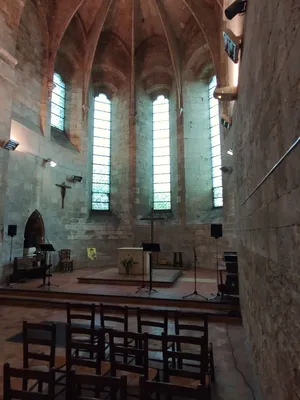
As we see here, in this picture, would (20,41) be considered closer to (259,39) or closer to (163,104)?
(163,104)

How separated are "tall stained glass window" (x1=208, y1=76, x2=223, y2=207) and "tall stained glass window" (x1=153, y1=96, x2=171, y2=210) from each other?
2127 millimetres

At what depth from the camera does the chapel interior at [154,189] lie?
222 cm

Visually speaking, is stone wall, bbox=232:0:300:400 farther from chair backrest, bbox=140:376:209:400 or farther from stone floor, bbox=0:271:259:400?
chair backrest, bbox=140:376:209:400

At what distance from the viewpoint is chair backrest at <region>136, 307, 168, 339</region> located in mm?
3465

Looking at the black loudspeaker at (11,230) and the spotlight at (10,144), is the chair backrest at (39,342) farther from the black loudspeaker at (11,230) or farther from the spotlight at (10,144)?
the spotlight at (10,144)

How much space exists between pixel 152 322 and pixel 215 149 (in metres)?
9.74

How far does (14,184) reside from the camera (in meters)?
8.81

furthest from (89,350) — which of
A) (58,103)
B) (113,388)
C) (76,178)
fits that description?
(58,103)

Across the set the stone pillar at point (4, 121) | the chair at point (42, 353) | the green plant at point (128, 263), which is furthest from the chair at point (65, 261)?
the chair at point (42, 353)

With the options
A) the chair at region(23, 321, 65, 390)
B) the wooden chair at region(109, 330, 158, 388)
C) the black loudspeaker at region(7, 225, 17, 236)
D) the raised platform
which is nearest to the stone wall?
the wooden chair at region(109, 330, 158, 388)

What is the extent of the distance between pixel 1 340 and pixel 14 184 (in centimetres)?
527

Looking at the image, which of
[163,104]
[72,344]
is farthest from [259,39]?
[163,104]

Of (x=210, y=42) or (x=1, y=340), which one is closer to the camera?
(x=1, y=340)

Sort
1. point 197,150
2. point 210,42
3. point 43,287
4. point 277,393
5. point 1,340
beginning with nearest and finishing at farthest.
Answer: point 277,393 < point 1,340 < point 43,287 < point 210,42 < point 197,150
